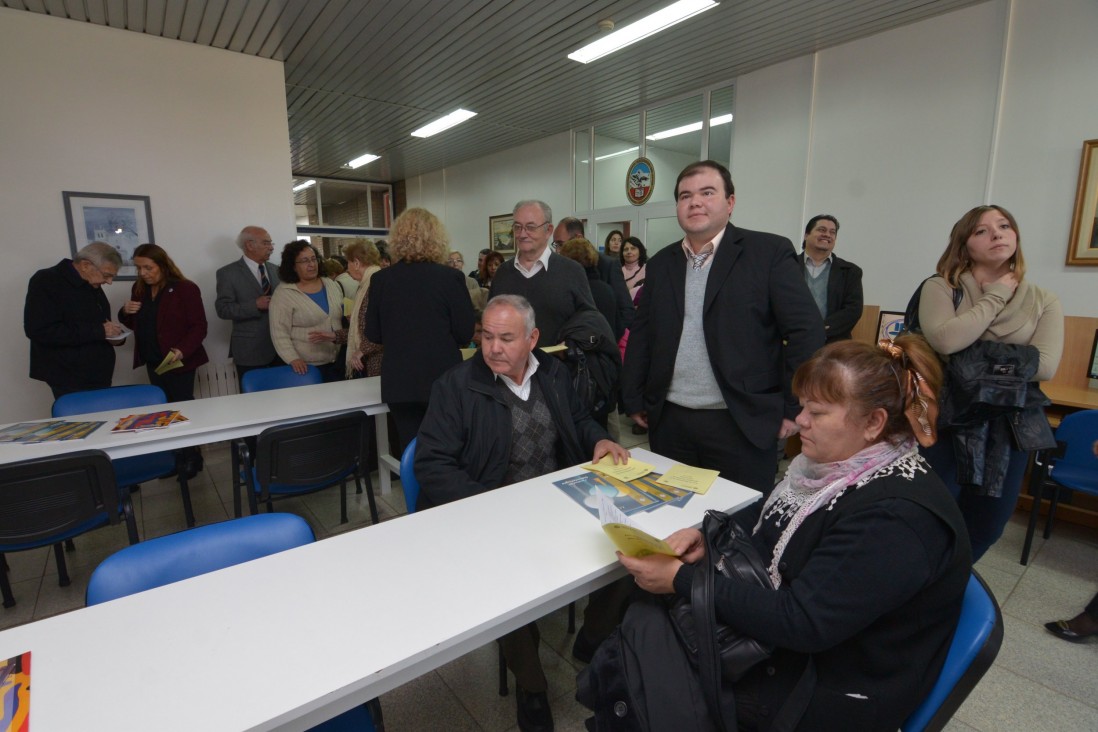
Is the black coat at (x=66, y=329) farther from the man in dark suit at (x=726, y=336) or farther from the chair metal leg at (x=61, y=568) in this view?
the man in dark suit at (x=726, y=336)

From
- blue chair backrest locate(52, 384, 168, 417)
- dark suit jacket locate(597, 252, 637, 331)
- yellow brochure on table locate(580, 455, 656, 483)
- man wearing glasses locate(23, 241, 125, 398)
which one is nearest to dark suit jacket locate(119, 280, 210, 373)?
man wearing glasses locate(23, 241, 125, 398)

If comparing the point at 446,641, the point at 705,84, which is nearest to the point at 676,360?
the point at 446,641

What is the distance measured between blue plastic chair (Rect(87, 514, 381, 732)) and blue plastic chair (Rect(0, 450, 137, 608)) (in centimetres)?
93

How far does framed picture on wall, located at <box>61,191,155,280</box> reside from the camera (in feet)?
12.5

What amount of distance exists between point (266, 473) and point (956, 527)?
2531mm

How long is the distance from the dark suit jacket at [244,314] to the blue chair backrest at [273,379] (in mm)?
688

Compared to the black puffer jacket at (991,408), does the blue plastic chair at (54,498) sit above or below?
below

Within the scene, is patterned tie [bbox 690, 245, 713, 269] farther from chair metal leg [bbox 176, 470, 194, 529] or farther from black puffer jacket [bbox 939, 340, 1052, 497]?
chair metal leg [bbox 176, 470, 194, 529]

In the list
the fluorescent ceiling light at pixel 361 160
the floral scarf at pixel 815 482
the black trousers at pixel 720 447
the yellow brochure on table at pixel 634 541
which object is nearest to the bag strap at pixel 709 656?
the yellow brochure on table at pixel 634 541

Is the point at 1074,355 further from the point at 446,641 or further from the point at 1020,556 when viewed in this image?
the point at 446,641

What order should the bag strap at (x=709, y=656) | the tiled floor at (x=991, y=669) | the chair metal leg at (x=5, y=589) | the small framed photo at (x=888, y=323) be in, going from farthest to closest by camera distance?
the small framed photo at (x=888, y=323) < the chair metal leg at (x=5, y=589) < the tiled floor at (x=991, y=669) < the bag strap at (x=709, y=656)

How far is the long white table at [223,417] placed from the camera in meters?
2.09

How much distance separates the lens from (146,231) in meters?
4.08

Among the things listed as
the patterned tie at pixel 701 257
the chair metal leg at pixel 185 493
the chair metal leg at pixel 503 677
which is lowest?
the chair metal leg at pixel 503 677
